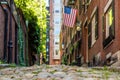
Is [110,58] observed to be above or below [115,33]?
below

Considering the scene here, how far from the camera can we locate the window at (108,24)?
1635 cm

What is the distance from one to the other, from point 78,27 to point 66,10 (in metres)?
6.10

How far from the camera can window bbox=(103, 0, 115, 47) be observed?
16.4m

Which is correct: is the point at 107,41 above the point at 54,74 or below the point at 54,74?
above

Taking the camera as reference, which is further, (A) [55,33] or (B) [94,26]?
(A) [55,33]

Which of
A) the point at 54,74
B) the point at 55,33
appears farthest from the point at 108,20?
the point at 55,33

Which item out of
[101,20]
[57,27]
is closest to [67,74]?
[101,20]

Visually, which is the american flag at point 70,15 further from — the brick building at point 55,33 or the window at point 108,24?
the brick building at point 55,33

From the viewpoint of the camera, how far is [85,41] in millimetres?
27922

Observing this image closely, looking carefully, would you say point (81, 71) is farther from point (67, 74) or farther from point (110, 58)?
point (110, 58)

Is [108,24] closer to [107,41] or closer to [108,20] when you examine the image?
[108,20]

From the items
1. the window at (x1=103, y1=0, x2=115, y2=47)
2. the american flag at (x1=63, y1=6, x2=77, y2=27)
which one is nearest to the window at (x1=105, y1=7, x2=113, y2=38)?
the window at (x1=103, y1=0, x2=115, y2=47)

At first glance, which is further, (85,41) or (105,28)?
(85,41)

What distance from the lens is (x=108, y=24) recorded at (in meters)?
17.9
